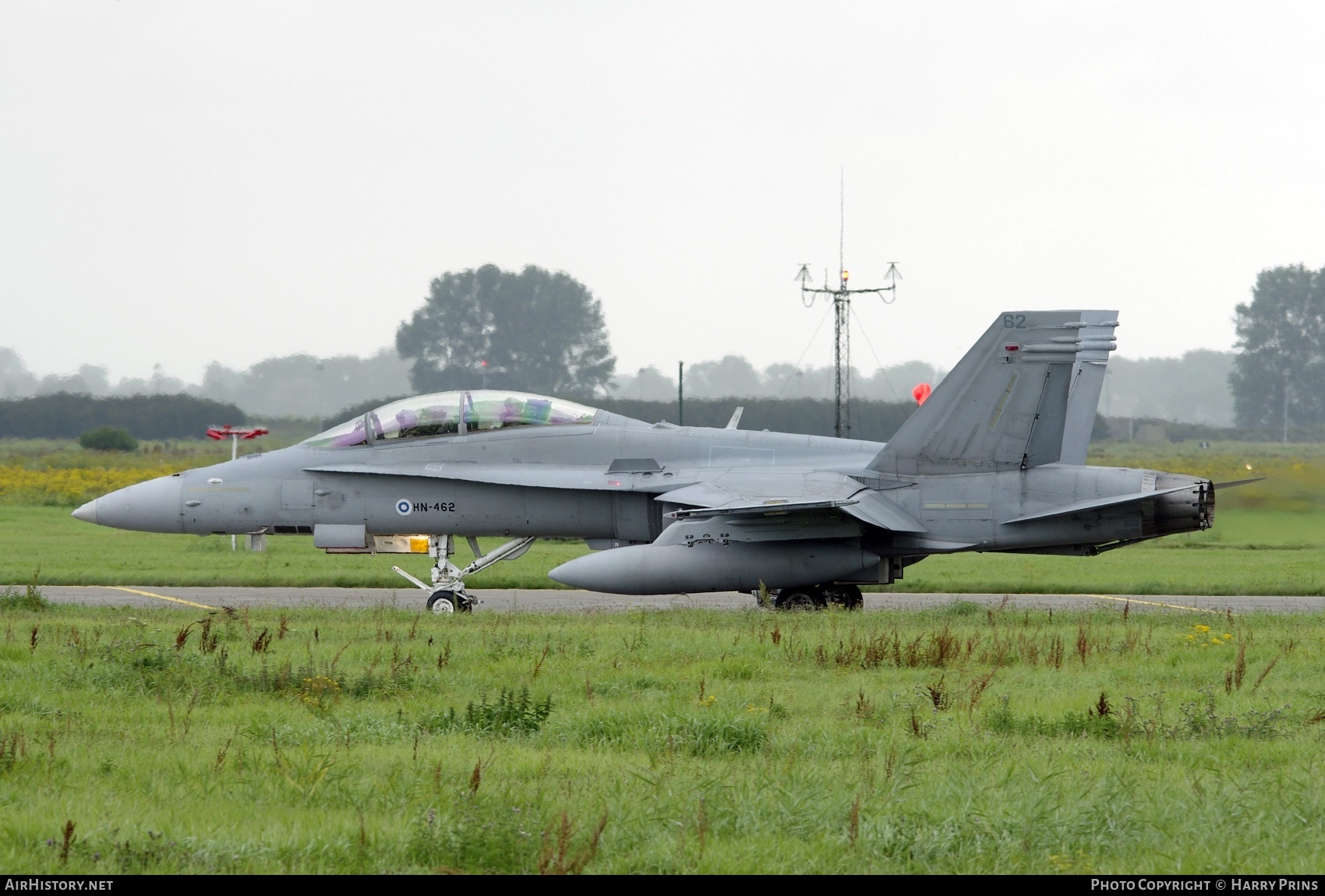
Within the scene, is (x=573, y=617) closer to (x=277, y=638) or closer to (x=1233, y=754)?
(x=277, y=638)

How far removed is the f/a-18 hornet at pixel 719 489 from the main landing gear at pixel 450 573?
0.03 meters

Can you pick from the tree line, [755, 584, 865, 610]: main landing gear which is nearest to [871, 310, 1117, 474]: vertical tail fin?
[755, 584, 865, 610]: main landing gear

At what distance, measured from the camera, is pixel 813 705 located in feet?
28.7

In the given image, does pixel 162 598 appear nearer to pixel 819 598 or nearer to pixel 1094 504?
pixel 819 598

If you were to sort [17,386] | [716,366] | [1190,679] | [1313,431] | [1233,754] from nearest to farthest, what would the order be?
[1233,754], [1190,679], [17,386], [1313,431], [716,366]

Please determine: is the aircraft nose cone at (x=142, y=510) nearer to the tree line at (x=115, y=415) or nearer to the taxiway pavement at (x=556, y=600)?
the taxiway pavement at (x=556, y=600)

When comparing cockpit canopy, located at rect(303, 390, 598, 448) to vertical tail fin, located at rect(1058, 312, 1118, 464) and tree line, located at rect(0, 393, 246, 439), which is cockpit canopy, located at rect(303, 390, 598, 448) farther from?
tree line, located at rect(0, 393, 246, 439)

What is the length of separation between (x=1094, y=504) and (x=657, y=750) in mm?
9482

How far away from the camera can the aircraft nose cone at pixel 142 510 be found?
16406mm

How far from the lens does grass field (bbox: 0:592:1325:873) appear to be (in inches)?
209

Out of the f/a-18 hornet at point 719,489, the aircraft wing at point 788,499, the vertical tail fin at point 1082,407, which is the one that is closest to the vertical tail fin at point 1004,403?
the f/a-18 hornet at point 719,489

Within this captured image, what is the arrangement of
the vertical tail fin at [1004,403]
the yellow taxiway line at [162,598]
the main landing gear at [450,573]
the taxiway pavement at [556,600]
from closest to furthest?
the vertical tail fin at [1004,403]
the main landing gear at [450,573]
the yellow taxiway line at [162,598]
the taxiway pavement at [556,600]

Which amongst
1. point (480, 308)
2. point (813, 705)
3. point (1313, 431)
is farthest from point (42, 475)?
point (1313, 431)

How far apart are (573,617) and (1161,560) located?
15361 mm
